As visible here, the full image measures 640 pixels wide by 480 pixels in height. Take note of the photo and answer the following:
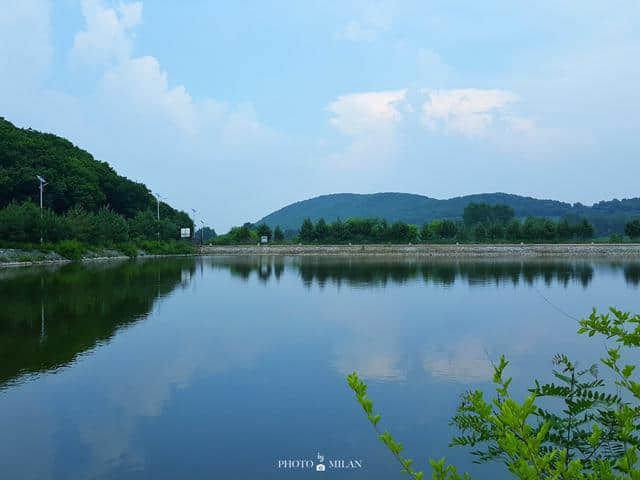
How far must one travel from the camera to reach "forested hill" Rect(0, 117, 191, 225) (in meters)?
66.3

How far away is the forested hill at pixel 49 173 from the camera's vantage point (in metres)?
66.3

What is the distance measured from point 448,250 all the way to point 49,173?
172ft

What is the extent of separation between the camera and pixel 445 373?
1127 cm

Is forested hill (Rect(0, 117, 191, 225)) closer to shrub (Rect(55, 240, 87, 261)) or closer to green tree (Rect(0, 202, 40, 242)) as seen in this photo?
shrub (Rect(55, 240, 87, 261))

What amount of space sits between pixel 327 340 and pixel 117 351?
17.0 ft

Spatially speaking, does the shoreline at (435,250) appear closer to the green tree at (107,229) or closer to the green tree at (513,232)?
the green tree at (107,229)

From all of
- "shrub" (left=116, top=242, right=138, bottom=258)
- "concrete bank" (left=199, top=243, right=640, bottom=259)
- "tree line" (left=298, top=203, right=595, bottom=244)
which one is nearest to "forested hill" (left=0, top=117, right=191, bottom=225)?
"shrub" (left=116, top=242, right=138, bottom=258)

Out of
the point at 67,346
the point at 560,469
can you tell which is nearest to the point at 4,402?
the point at 67,346

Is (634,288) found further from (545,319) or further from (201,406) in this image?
(201,406)

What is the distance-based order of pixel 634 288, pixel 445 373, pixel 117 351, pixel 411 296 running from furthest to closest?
1. pixel 634 288
2. pixel 411 296
3. pixel 117 351
4. pixel 445 373

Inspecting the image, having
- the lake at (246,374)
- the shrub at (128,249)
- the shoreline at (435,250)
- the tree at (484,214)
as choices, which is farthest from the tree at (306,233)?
the tree at (484,214)

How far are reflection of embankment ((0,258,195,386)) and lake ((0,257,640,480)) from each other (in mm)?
78

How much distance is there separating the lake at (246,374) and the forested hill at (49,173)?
4856cm

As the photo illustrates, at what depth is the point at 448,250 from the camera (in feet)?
258
